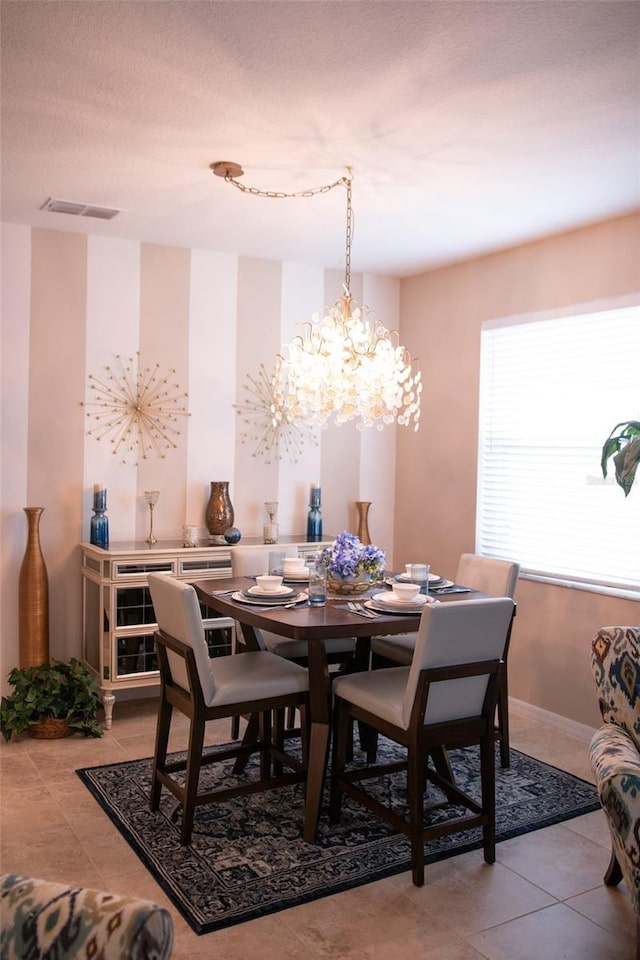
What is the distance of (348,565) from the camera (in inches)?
135

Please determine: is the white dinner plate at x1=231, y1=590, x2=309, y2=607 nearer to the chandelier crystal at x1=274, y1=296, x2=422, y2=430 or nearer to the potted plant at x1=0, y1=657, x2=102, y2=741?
the chandelier crystal at x1=274, y1=296, x2=422, y2=430

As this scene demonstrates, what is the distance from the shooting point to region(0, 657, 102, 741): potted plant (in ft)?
13.1

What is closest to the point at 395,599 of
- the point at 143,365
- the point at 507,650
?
the point at 507,650

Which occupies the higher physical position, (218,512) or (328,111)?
(328,111)

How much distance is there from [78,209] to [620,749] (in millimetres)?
3471

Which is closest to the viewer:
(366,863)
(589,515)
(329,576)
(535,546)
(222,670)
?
(366,863)

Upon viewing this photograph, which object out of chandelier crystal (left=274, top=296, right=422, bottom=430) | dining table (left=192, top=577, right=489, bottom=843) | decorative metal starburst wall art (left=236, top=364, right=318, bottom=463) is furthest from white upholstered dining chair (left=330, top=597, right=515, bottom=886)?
decorative metal starburst wall art (left=236, top=364, right=318, bottom=463)

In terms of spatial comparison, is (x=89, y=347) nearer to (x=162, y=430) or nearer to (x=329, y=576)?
(x=162, y=430)

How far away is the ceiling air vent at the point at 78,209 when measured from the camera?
3.97 m

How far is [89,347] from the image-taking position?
4605 millimetres

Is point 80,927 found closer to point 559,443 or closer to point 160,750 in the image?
point 160,750

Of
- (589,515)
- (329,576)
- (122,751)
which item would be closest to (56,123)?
(329,576)

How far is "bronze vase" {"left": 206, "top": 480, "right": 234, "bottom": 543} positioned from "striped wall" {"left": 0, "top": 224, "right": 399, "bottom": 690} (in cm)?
13

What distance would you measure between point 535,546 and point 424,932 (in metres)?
2.49
